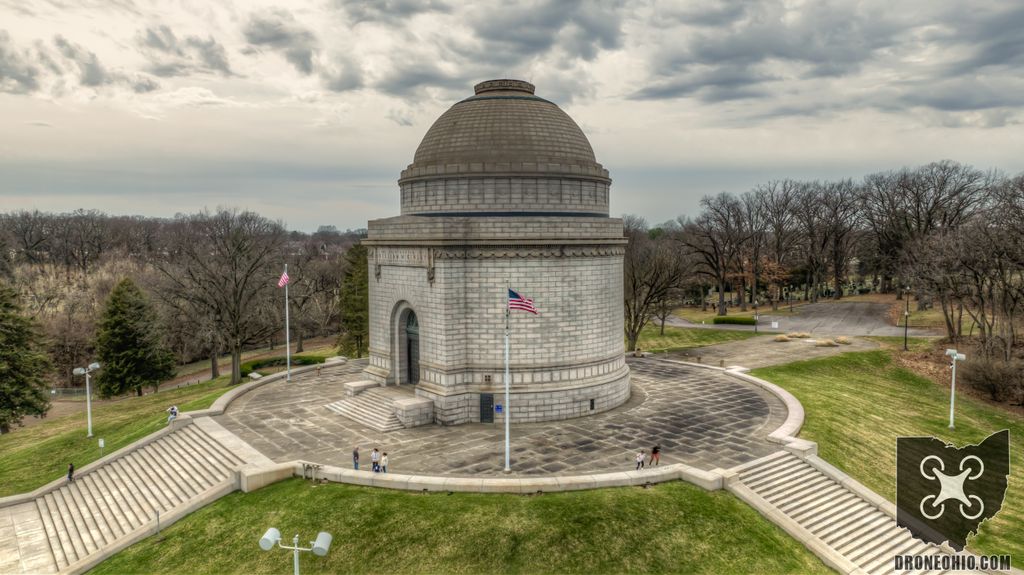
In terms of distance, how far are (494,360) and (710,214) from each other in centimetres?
6156

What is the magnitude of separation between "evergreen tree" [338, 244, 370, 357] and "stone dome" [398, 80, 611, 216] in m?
17.4

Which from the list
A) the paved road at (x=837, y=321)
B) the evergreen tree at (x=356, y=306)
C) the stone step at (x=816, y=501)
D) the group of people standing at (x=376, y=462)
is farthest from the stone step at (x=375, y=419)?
the paved road at (x=837, y=321)

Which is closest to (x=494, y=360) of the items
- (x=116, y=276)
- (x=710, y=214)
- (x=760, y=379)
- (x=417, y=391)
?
(x=417, y=391)

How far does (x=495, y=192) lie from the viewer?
2745 centimetres

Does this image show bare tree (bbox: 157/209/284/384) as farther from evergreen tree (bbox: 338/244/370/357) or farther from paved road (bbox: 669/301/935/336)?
paved road (bbox: 669/301/935/336)

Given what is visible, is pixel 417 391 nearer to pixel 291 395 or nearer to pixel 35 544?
pixel 291 395

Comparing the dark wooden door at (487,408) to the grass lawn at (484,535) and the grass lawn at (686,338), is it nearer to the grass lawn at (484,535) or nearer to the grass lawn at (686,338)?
the grass lawn at (484,535)

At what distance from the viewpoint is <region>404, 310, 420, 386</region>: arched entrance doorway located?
29.2m

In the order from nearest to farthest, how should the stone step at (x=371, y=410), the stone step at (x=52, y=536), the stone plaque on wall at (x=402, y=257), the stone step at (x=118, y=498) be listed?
1. the stone step at (x=52, y=536)
2. the stone step at (x=118, y=498)
3. the stone step at (x=371, y=410)
4. the stone plaque on wall at (x=402, y=257)

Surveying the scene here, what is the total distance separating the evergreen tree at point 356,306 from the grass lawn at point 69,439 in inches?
445

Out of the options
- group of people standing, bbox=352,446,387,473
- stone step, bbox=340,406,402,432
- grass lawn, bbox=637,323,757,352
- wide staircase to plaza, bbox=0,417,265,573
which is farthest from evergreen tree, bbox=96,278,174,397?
grass lawn, bbox=637,323,757,352

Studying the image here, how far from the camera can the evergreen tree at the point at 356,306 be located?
45.7 meters

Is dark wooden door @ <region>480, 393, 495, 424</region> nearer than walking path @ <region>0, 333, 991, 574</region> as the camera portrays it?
No

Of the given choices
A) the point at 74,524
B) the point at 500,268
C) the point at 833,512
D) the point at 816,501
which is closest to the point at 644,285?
the point at 500,268
